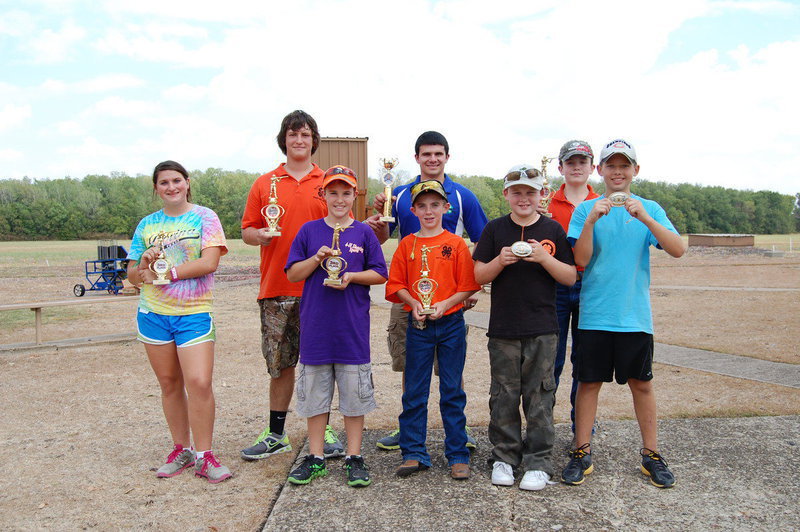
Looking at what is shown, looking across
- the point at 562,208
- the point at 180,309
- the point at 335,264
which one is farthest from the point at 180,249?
the point at 562,208

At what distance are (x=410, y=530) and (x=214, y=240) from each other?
7.50ft

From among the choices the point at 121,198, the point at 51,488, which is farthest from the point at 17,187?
the point at 51,488

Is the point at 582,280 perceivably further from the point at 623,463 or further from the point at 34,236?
the point at 34,236

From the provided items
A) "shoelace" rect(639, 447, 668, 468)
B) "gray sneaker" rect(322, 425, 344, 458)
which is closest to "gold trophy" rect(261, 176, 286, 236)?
"gray sneaker" rect(322, 425, 344, 458)

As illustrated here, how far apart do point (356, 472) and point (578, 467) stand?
1417 mm

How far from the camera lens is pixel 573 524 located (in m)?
3.38

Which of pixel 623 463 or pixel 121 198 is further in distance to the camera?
pixel 121 198

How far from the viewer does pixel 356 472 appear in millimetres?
3963

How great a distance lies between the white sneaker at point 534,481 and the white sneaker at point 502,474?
2.9 inches

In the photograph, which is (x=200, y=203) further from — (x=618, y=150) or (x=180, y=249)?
(x=618, y=150)

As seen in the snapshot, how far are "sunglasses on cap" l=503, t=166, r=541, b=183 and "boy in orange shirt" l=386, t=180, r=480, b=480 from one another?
0.46m

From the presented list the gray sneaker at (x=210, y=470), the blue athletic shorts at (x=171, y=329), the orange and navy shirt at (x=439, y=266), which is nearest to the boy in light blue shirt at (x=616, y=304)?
the orange and navy shirt at (x=439, y=266)

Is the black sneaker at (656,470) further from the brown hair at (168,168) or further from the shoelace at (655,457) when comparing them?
the brown hair at (168,168)

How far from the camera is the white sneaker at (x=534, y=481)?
381 cm
